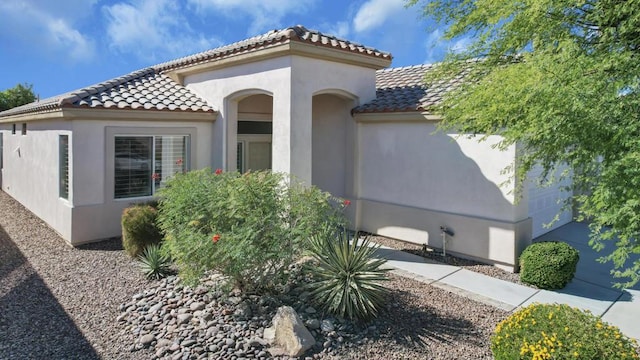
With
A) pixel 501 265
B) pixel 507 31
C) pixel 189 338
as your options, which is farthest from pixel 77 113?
pixel 501 265

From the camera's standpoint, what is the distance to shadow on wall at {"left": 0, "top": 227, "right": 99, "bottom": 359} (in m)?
7.09

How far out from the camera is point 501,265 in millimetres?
11352

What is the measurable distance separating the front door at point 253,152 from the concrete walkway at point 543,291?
7183 mm

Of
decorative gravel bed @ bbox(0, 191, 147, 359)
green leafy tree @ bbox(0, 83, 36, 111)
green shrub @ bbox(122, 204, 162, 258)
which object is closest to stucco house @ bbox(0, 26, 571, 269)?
decorative gravel bed @ bbox(0, 191, 147, 359)

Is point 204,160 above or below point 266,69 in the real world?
below

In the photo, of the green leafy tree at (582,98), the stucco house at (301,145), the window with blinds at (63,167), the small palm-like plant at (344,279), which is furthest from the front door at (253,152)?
the green leafy tree at (582,98)

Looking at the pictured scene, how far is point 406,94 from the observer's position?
14.4 metres

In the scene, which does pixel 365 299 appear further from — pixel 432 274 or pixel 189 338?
pixel 432 274

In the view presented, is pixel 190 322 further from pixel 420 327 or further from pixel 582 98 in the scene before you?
pixel 582 98

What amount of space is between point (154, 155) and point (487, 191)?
10.0 metres

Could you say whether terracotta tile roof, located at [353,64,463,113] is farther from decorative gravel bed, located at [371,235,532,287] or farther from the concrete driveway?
the concrete driveway

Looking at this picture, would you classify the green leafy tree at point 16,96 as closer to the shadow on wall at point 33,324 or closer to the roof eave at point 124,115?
the roof eave at point 124,115

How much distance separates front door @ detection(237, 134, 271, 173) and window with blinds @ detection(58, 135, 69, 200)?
5.69 metres

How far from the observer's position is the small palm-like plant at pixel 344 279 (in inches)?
301
